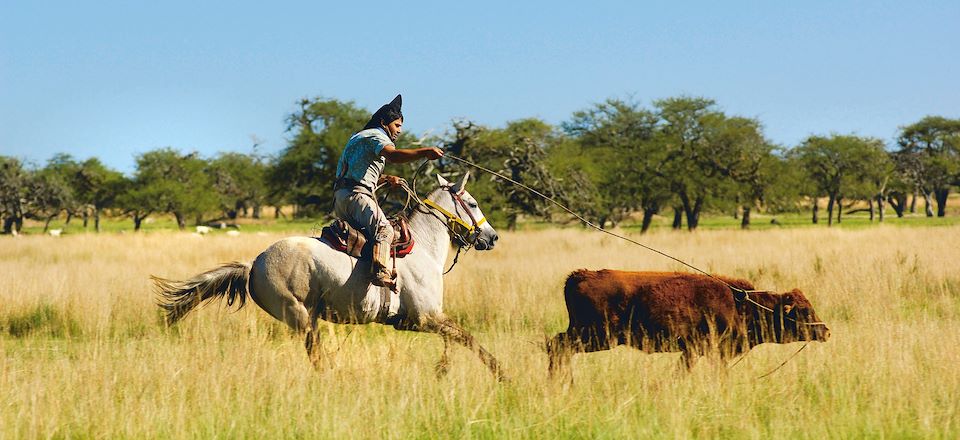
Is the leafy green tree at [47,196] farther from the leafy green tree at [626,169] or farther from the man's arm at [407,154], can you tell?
the man's arm at [407,154]

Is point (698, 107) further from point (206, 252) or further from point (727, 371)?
point (727, 371)

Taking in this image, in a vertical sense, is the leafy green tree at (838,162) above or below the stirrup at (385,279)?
above

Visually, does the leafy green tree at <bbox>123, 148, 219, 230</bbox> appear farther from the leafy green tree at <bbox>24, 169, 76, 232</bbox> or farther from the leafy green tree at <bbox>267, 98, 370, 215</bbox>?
the leafy green tree at <bbox>267, 98, 370, 215</bbox>

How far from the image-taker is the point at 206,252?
22.3 meters

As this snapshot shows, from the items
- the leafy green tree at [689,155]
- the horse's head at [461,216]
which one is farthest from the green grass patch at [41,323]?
the leafy green tree at [689,155]

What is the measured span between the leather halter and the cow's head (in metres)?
2.64

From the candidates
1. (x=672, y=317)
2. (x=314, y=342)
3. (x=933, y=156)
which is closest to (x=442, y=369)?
(x=314, y=342)

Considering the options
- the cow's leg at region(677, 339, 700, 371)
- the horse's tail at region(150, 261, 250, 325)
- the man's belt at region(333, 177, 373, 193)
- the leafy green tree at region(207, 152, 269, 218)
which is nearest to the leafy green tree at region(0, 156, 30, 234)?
the leafy green tree at region(207, 152, 269, 218)

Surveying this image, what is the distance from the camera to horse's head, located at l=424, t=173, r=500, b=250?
A: 7.84 m

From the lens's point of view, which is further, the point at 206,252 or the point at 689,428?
the point at 206,252

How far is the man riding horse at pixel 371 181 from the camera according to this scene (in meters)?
7.08

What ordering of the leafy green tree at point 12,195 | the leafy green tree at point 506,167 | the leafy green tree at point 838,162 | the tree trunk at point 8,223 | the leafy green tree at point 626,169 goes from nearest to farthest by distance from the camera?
the leafy green tree at point 506,167 < the leafy green tree at point 626,169 < the leafy green tree at point 12,195 < the tree trunk at point 8,223 < the leafy green tree at point 838,162

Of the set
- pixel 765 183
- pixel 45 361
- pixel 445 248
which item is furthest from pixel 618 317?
pixel 765 183

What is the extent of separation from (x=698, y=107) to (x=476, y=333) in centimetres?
3930
